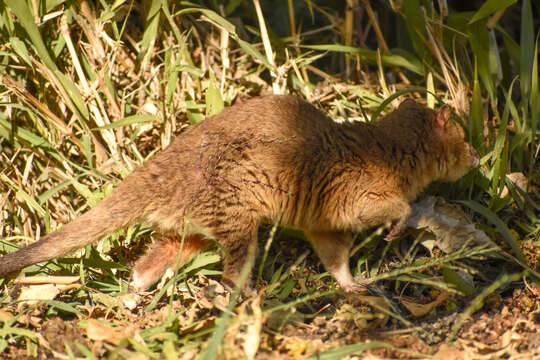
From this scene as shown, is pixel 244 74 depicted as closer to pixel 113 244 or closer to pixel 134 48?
pixel 134 48

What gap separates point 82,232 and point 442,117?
7.79ft

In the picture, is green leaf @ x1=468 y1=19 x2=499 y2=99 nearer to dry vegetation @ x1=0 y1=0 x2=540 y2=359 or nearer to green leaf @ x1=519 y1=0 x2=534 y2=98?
dry vegetation @ x1=0 y1=0 x2=540 y2=359

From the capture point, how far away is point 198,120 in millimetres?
4508

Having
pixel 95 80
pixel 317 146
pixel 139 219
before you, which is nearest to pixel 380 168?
pixel 317 146

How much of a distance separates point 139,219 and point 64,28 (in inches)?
67.9

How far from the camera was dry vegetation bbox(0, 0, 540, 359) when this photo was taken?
320 centimetres

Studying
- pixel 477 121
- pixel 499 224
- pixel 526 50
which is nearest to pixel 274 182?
pixel 499 224

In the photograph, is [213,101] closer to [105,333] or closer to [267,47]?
[267,47]

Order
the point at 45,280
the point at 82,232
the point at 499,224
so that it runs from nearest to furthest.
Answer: the point at 82,232
the point at 45,280
the point at 499,224

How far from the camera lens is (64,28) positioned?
4.23 meters

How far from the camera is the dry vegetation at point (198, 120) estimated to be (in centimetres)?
320

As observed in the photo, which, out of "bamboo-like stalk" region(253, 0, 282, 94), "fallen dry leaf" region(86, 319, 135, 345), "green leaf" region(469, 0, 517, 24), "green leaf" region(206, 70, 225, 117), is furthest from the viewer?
"bamboo-like stalk" region(253, 0, 282, 94)

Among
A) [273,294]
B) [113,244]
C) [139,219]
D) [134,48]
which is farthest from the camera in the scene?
[134,48]

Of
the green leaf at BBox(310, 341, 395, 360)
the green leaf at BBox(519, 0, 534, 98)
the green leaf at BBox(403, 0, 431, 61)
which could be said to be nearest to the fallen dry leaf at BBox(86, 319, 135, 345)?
the green leaf at BBox(310, 341, 395, 360)
